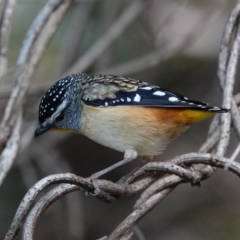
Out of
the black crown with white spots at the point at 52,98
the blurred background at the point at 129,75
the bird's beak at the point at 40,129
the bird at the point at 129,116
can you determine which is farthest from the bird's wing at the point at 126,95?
the blurred background at the point at 129,75

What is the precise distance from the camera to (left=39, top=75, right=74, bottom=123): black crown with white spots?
2.88m

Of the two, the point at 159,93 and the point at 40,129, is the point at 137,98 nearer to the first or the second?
the point at 159,93

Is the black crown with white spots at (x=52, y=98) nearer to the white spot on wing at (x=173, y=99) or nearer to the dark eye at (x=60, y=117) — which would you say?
the dark eye at (x=60, y=117)

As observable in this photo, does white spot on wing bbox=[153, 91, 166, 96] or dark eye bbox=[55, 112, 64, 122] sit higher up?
white spot on wing bbox=[153, 91, 166, 96]

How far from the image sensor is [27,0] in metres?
4.34

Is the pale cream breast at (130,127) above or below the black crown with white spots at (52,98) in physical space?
below

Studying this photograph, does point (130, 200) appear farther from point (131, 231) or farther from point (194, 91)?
point (131, 231)

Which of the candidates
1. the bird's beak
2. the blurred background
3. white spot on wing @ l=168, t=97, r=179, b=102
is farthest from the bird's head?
the blurred background

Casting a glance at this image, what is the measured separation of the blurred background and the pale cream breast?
103 cm

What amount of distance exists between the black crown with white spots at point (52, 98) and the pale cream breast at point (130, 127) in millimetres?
240

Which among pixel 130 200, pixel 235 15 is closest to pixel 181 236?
pixel 130 200

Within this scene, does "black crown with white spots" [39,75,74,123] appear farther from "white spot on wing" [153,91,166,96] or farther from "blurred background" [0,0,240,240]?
"blurred background" [0,0,240,240]

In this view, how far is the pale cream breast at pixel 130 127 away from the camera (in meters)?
2.71

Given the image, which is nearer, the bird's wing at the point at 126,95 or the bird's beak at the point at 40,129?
the bird's wing at the point at 126,95
